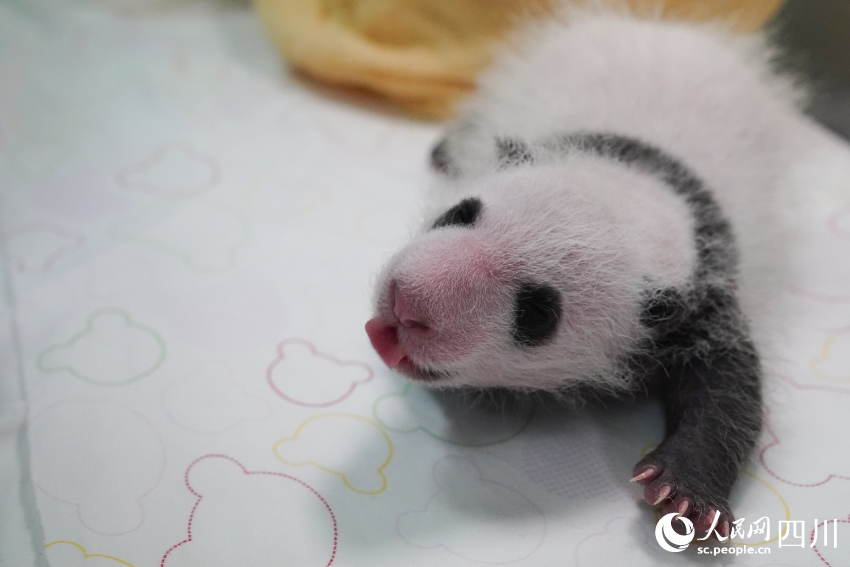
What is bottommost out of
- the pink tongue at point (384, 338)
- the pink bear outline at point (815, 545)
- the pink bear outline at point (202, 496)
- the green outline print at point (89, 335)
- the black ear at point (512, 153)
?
the green outline print at point (89, 335)

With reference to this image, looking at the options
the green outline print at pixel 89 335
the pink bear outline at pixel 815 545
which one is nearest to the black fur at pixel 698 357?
the pink bear outline at pixel 815 545

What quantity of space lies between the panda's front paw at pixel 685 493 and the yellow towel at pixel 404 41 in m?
1.11

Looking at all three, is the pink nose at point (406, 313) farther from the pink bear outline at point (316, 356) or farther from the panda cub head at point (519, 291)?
the pink bear outline at point (316, 356)

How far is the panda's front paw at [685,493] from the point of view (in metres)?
0.88

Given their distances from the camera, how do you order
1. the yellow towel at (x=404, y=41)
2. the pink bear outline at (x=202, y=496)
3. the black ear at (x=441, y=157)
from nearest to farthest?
the pink bear outline at (x=202, y=496)
the black ear at (x=441, y=157)
the yellow towel at (x=404, y=41)

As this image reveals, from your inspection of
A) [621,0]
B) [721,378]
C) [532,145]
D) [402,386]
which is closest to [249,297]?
[402,386]

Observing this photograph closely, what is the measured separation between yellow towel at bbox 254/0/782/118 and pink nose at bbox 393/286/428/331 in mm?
984

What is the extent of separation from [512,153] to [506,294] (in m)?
0.32

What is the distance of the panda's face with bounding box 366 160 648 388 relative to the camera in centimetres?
90

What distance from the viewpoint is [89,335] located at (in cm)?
114

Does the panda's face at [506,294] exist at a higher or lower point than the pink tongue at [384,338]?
higher

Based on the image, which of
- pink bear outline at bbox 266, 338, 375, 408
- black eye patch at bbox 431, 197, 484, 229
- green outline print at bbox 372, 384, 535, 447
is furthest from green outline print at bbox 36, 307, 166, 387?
black eye patch at bbox 431, 197, 484, 229

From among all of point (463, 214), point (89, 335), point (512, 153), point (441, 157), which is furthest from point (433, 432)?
point (441, 157)

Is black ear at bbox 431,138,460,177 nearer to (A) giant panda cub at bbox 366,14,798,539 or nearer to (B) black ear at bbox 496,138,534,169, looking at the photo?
(A) giant panda cub at bbox 366,14,798,539
